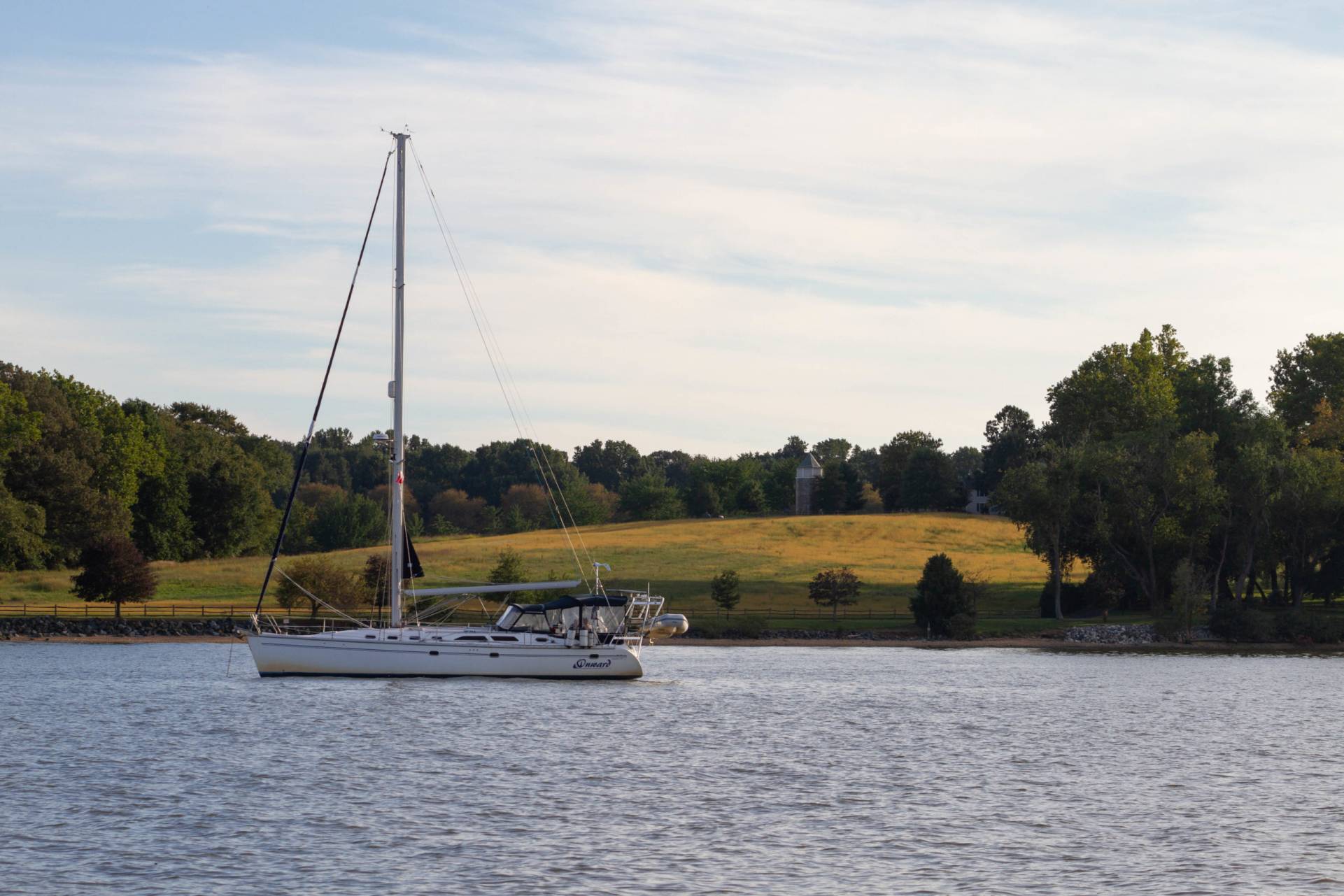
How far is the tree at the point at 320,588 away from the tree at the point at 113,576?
872cm

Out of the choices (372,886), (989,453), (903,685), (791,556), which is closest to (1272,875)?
(372,886)

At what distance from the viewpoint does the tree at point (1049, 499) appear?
328ft

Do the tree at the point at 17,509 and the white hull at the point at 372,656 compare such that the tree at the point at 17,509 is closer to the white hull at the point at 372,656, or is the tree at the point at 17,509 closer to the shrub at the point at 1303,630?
the white hull at the point at 372,656

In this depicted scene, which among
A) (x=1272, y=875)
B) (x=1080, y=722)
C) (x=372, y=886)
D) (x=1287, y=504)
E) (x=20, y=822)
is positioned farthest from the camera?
(x=1287, y=504)

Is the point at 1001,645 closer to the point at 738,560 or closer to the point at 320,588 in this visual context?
the point at 738,560

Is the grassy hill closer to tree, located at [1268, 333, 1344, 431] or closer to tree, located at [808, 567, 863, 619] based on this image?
tree, located at [808, 567, 863, 619]

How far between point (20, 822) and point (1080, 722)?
33236mm

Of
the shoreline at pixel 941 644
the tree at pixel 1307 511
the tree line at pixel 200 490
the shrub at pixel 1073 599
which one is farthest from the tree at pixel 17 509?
the tree at pixel 1307 511

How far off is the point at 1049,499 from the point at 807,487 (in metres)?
85.7

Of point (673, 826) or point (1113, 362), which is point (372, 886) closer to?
point (673, 826)

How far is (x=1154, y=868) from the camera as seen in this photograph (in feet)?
78.9

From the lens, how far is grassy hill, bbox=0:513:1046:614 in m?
107

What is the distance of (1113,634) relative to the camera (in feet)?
311

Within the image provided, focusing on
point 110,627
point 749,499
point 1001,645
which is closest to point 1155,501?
point 1001,645
